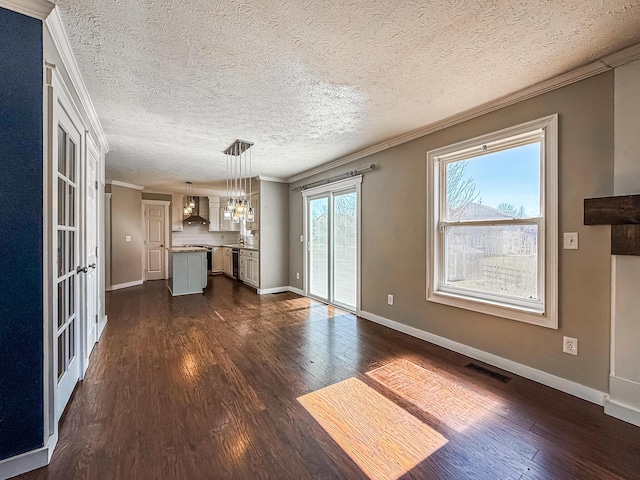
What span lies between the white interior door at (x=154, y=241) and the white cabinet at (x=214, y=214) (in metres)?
1.32

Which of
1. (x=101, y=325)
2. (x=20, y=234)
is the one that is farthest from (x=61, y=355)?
(x=101, y=325)

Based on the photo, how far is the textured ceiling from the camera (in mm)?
1538

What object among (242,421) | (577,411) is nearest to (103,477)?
(242,421)

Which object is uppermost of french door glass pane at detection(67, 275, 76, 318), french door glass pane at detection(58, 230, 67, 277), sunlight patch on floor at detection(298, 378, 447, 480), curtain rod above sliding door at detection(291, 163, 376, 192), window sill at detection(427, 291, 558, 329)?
curtain rod above sliding door at detection(291, 163, 376, 192)

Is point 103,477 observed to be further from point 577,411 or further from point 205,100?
point 577,411

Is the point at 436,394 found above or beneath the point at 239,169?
beneath

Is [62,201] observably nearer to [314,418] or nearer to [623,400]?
[314,418]

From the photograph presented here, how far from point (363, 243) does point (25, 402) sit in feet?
11.6

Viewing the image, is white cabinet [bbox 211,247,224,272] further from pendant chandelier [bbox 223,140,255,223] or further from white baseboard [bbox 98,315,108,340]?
white baseboard [bbox 98,315,108,340]

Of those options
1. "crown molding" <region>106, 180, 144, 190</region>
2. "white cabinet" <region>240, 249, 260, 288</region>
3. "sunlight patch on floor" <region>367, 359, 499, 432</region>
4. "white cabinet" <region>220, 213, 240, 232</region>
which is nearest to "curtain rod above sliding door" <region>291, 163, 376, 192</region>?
"white cabinet" <region>240, 249, 260, 288</region>

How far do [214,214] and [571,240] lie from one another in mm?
8471

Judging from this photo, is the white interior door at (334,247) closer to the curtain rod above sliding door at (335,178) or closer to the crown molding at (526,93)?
the curtain rod above sliding door at (335,178)

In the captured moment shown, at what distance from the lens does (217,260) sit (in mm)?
8898

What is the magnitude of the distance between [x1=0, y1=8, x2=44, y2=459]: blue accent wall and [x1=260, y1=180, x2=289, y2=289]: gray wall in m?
4.33
